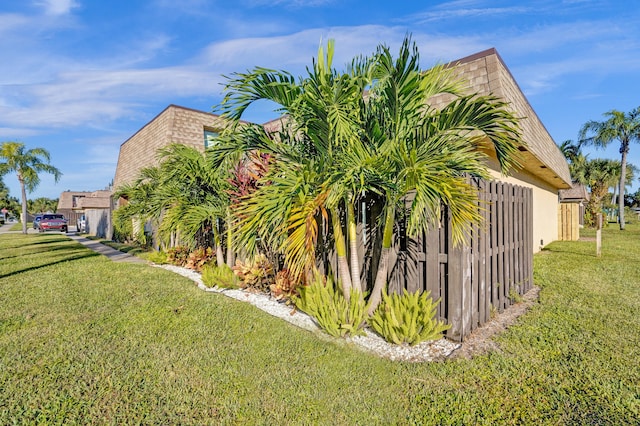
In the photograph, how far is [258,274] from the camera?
19.9 ft

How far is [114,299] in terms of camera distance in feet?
18.6

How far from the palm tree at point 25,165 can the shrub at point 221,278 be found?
88.4ft

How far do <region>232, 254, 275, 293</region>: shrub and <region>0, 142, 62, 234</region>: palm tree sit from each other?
2781 centimetres

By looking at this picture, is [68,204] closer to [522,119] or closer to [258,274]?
[258,274]

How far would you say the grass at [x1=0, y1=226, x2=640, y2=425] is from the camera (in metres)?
2.43

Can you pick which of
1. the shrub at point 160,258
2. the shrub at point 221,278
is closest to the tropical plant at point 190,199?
the shrub at point 221,278

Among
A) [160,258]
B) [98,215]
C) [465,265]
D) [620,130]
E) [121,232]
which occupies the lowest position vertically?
[160,258]

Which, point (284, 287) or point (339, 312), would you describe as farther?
point (284, 287)

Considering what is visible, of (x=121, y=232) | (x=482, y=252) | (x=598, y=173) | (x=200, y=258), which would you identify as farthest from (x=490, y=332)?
(x=598, y=173)

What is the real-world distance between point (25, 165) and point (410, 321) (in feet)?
107

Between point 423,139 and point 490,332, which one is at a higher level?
point 423,139

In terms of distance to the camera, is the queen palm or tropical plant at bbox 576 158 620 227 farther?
tropical plant at bbox 576 158 620 227

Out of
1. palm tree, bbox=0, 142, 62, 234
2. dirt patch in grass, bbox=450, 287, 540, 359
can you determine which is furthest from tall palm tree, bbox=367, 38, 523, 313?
palm tree, bbox=0, 142, 62, 234

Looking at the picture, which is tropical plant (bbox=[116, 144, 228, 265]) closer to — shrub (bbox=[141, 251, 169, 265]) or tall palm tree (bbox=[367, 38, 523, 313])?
shrub (bbox=[141, 251, 169, 265])
